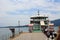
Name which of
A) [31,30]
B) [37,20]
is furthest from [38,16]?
[31,30]

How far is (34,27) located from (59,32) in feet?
141

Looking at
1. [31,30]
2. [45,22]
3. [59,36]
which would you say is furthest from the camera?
[45,22]

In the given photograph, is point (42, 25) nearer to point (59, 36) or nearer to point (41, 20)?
point (41, 20)

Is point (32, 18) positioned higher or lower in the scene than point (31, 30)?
higher

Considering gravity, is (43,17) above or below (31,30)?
above

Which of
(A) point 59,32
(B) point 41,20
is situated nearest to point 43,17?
(B) point 41,20

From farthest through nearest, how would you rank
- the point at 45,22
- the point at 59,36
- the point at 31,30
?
1. the point at 45,22
2. the point at 31,30
3. the point at 59,36

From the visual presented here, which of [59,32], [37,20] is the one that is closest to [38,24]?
[37,20]

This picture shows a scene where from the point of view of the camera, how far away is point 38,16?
51.6 meters

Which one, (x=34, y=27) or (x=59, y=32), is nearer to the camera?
(x=59, y=32)

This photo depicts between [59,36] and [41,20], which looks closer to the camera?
[59,36]

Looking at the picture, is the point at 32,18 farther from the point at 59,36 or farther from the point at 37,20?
the point at 59,36

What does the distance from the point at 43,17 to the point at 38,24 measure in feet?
7.71

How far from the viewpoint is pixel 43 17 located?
51156mm
